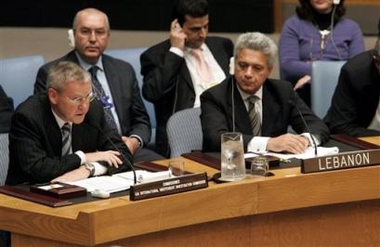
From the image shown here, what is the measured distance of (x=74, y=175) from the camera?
3.88 m

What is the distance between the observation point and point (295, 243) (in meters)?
3.81

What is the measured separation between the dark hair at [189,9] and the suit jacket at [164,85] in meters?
0.16

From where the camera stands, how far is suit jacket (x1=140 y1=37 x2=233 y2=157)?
538cm

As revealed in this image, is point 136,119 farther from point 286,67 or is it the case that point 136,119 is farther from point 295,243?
point 295,243

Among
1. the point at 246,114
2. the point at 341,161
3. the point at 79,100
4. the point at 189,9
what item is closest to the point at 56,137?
the point at 79,100

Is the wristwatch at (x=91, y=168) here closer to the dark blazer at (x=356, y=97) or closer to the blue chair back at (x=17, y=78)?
the dark blazer at (x=356, y=97)

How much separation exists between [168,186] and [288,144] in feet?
2.85

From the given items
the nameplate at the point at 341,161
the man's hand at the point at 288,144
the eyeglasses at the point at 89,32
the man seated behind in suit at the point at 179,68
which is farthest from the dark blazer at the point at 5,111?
the nameplate at the point at 341,161

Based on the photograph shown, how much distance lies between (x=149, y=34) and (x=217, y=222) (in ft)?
19.7

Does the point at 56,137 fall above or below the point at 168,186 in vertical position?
above

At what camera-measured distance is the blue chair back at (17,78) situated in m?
5.43

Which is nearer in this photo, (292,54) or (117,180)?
(117,180)

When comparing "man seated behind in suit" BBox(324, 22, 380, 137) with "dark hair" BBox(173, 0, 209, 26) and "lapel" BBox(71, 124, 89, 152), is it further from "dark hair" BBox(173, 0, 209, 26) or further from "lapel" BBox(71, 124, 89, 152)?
"lapel" BBox(71, 124, 89, 152)

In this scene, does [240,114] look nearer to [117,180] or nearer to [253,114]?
[253,114]
